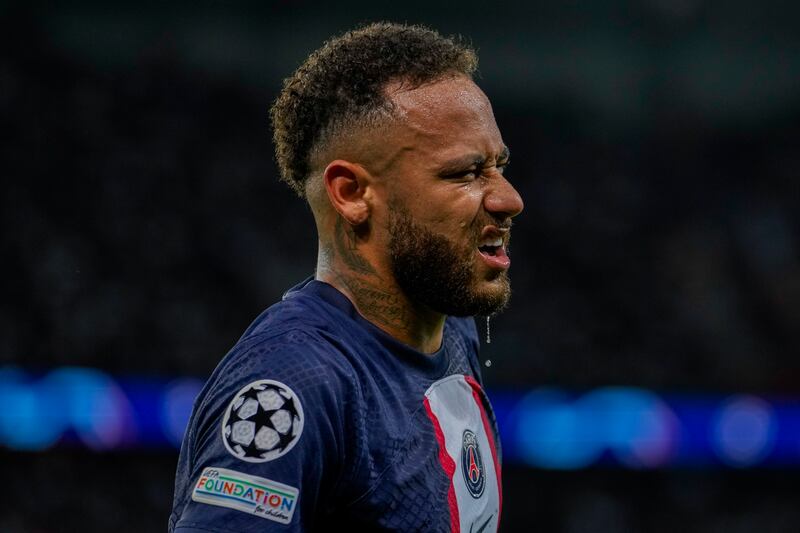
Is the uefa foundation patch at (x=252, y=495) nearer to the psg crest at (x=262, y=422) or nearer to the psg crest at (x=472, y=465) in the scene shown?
the psg crest at (x=262, y=422)

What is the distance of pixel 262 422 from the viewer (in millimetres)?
1652

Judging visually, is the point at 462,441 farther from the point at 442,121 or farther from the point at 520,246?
the point at 520,246

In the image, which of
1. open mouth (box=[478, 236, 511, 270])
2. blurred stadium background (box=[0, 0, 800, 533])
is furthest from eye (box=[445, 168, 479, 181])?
blurred stadium background (box=[0, 0, 800, 533])

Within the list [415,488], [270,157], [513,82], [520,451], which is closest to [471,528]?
[415,488]

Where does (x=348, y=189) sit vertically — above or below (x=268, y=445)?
above

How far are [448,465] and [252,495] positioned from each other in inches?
17.4

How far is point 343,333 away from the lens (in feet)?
6.35

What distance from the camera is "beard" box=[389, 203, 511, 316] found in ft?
6.45

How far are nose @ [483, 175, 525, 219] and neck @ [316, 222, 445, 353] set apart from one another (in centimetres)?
23

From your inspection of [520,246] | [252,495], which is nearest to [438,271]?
[252,495]

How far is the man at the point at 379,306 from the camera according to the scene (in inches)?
67.2

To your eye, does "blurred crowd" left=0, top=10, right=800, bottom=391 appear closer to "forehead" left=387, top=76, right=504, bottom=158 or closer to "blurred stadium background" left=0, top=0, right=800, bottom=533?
"blurred stadium background" left=0, top=0, right=800, bottom=533

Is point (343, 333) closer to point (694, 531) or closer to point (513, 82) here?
point (694, 531)

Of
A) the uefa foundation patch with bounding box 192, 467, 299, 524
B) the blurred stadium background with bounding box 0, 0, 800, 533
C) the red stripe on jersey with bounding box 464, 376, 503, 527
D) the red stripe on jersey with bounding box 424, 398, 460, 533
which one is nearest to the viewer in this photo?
the uefa foundation patch with bounding box 192, 467, 299, 524
